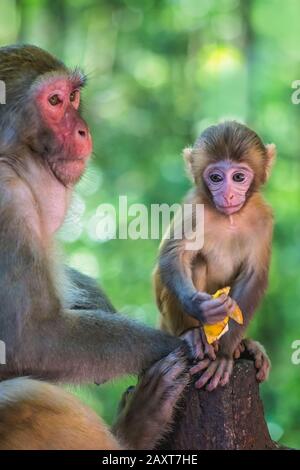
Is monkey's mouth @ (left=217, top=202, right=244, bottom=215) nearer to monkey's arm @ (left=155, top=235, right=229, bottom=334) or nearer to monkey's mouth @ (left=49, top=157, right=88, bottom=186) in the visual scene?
monkey's arm @ (left=155, top=235, right=229, bottom=334)

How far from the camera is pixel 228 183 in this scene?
414 centimetres

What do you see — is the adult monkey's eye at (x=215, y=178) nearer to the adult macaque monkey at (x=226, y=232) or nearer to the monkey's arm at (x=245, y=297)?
the adult macaque monkey at (x=226, y=232)

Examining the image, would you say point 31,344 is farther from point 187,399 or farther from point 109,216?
point 109,216

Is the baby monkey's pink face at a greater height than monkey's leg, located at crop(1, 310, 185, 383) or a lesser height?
greater

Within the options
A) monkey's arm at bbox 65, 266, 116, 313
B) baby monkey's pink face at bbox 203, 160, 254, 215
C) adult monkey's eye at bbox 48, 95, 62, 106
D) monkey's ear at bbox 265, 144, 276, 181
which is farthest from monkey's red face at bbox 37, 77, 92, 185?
monkey's ear at bbox 265, 144, 276, 181

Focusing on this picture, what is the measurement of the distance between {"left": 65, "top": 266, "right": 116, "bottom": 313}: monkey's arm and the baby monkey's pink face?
79 centimetres

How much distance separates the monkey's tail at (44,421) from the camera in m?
3.24

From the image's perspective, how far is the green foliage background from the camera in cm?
915

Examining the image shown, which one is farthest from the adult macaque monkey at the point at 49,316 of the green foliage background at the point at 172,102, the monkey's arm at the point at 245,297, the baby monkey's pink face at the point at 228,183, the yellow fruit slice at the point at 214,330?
the green foliage background at the point at 172,102

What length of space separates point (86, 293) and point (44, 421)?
1184 millimetres

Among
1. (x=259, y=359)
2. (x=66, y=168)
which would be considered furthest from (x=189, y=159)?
(x=259, y=359)

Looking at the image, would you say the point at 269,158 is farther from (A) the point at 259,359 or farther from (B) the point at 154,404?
(B) the point at 154,404

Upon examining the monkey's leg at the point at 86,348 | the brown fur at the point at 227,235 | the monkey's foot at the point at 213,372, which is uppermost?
the brown fur at the point at 227,235

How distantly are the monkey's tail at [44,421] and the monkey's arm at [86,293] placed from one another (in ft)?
2.72
